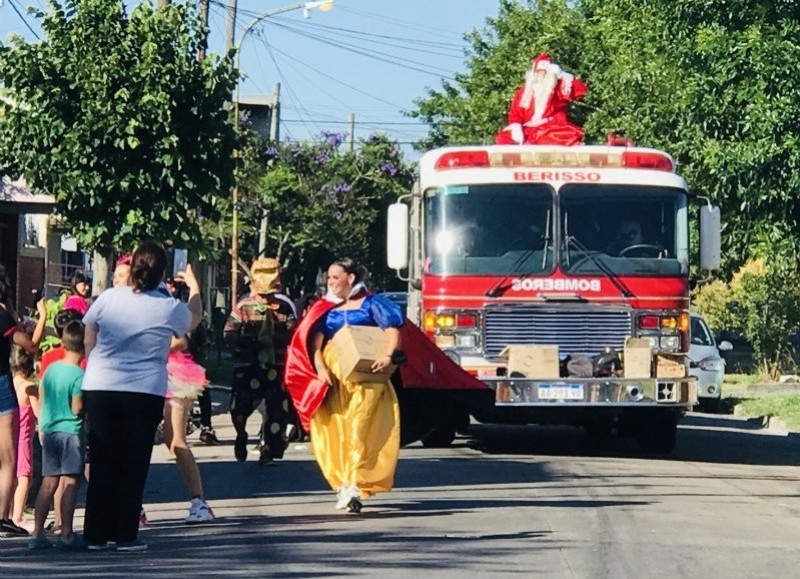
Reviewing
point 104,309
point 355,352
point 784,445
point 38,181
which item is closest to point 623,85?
point 784,445

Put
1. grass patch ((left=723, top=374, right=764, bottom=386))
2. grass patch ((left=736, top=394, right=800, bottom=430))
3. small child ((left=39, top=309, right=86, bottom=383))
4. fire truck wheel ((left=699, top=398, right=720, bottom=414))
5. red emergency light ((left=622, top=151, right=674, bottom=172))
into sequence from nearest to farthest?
small child ((left=39, top=309, right=86, bottom=383)) < red emergency light ((left=622, top=151, right=674, bottom=172)) < grass patch ((left=736, top=394, right=800, bottom=430)) < fire truck wheel ((left=699, top=398, right=720, bottom=414)) < grass patch ((left=723, top=374, right=764, bottom=386))

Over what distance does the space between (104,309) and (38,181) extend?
1004 cm

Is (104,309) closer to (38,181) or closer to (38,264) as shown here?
(38,181)

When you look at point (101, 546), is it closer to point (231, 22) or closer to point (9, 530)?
point (9, 530)

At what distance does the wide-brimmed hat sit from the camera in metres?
15.5

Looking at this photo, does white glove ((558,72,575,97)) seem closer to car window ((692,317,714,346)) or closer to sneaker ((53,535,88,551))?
sneaker ((53,535,88,551))

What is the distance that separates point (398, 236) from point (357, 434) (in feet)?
15.8

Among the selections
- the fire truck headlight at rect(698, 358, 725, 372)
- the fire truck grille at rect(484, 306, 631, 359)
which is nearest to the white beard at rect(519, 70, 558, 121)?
the fire truck grille at rect(484, 306, 631, 359)

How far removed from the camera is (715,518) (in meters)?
12.3

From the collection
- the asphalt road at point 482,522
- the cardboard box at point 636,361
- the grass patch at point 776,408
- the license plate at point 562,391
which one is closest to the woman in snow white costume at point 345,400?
the asphalt road at point 482,522

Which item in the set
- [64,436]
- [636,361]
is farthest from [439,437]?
[64,436]

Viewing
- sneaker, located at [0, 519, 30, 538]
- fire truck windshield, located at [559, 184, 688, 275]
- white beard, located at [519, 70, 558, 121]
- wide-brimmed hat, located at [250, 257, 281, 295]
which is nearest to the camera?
sneaker, located at [0, 519, 30, 538]

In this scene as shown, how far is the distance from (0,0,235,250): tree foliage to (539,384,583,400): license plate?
563 centimetres

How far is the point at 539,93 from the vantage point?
18234mm
